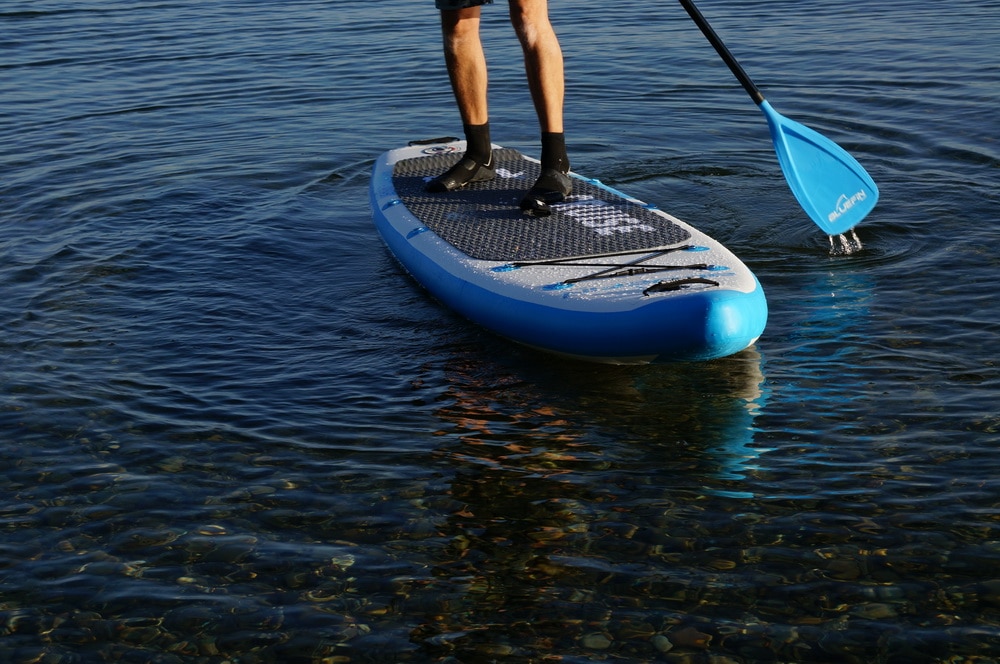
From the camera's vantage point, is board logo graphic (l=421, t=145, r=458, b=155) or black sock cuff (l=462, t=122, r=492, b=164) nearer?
black sock cuff (l=462, t=122, r=492, b=164)

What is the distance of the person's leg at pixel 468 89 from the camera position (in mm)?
6086

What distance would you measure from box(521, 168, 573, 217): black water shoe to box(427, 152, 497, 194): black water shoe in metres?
0.59

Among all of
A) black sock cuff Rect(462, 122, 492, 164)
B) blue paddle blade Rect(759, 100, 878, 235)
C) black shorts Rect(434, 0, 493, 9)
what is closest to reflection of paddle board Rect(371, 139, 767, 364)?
black sock cuff Rect(462, 122, 492, 164)

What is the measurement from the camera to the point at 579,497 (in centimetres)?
401

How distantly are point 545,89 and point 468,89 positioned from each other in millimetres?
635

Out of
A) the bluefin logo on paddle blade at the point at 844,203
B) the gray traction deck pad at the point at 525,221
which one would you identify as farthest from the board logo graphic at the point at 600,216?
the bluefin logo on paddle blade at the point at 844,203

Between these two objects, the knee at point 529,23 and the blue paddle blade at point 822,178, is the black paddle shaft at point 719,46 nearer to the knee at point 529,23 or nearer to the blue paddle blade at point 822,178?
the blue paddle blade at point 822,178

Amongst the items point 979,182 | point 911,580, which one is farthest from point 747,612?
point 979,182

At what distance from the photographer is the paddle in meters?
5.75

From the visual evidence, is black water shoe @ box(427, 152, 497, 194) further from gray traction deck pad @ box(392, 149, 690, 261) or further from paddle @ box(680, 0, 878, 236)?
paddle @ box(680, 0, 878, 236)

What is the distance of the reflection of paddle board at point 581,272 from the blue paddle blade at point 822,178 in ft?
2.44

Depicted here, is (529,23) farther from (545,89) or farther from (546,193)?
(546,193)

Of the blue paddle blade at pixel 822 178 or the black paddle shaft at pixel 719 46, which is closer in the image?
the black paddle shaft at pixel 719 46

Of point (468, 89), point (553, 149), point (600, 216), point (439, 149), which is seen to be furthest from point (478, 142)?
point (600, 216)
